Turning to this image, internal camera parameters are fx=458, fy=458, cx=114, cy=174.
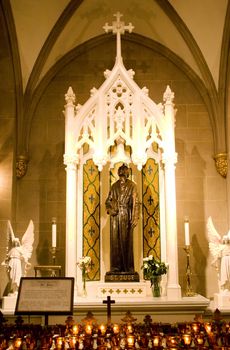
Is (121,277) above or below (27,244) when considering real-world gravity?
below

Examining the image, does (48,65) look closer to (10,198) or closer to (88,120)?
(88,120)

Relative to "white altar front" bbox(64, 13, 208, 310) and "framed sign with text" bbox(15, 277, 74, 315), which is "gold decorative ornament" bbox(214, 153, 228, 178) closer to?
"white altar front" bbox(64, 13, 208, 310)

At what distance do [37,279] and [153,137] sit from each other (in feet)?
12.3

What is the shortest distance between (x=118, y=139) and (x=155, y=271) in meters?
2.57

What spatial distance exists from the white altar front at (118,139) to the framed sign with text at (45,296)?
2.48 meters

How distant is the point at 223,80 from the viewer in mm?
9164

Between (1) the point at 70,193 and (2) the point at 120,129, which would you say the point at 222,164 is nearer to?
(2) the point at 120,129

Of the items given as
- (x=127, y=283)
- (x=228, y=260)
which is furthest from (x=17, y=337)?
(x=228, y=260)

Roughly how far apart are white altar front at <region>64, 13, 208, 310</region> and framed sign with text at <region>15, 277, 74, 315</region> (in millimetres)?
2484

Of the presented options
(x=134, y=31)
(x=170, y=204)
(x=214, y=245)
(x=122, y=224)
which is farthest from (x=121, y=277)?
(x=134, y=31)

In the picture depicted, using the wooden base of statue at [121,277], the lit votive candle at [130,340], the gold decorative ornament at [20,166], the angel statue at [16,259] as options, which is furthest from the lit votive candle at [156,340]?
the gold decorative ornament at [20,166]

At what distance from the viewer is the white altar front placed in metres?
7.68

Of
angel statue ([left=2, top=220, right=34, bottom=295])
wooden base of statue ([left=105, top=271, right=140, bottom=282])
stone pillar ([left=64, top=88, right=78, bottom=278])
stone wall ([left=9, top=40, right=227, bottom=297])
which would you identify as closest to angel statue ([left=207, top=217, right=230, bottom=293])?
wooden base of statue ([left=105, top=271, right=140, bottom=282])

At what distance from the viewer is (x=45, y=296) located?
16.2 ft
